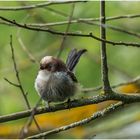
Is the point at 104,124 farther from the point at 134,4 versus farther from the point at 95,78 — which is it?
the point at 134,4

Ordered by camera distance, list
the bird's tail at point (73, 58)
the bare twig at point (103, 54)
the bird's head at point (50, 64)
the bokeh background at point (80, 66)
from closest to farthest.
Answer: the bare twig at point (103, 54), the bird's head at point (50, 64), the bird's tail at point (73, 58), the bokeh background at point (80, 66)

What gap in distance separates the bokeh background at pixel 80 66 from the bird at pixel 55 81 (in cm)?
118

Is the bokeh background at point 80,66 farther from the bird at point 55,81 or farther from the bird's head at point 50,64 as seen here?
the bird's head at point 50,64

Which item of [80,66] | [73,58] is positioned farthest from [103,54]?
[80,66]

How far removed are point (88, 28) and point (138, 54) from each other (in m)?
0.59

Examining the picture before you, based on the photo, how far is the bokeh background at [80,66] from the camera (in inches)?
204

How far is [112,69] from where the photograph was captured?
565 centimetres

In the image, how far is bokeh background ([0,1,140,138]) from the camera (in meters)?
5.19

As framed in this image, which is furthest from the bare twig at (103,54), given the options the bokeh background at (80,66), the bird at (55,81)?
the bokeh background at (80,66)

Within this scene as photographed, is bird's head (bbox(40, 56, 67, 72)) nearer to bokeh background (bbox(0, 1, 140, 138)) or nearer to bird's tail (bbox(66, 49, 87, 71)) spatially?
bird's tail (bbox(66, 49, 87, 71))

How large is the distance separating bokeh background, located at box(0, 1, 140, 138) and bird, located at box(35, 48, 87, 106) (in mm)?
1178

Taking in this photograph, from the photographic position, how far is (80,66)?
19.0ft

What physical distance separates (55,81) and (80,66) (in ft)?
6.25

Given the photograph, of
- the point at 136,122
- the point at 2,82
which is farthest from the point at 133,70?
the point at 2,82
